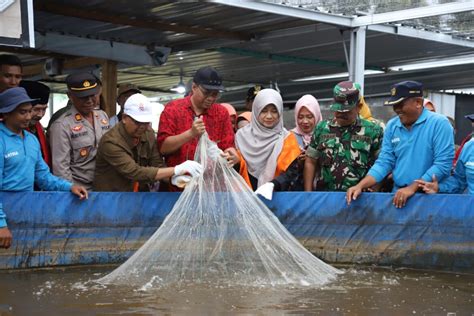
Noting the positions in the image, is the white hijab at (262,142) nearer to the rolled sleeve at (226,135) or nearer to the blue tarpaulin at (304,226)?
the rolled sleeve at (226,135)

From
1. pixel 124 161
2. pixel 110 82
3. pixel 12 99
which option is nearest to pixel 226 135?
pixel 124 161

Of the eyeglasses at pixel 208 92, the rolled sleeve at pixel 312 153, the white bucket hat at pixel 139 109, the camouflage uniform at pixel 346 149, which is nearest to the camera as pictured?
the white bucket hat at pixel 139 109

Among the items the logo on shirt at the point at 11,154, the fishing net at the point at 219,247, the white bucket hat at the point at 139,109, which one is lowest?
the fishing net at the point at 219,247

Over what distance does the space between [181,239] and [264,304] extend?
0.98 m

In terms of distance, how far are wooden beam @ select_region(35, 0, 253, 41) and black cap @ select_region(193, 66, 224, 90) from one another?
9.93ft

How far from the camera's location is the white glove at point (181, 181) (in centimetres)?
560

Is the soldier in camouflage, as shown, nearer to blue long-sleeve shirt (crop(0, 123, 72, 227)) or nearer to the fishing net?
the fishing net

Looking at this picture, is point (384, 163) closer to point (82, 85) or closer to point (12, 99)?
point (82, 85)

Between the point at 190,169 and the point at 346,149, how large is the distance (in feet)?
4.18

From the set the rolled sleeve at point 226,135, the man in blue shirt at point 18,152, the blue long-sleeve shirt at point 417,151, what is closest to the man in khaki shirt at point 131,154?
the man in blue shirt at point 18,152

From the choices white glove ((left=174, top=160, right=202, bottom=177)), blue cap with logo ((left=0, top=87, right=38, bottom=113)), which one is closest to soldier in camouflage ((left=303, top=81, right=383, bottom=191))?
white glove ((left=174, top=160, right=202, bottom=177))

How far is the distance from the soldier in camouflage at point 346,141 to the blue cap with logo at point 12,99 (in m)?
2.29

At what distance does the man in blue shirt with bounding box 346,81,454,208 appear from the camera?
549 cm

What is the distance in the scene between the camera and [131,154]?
579 centimetres
